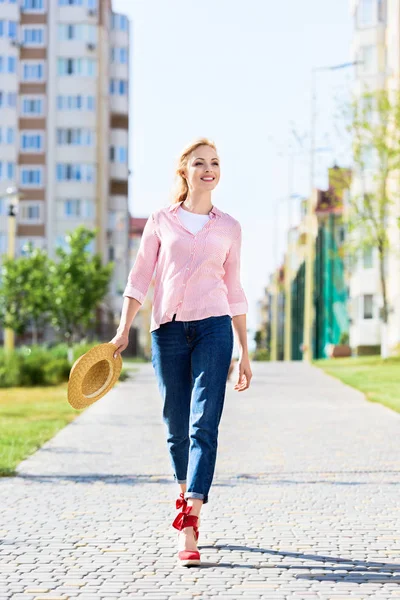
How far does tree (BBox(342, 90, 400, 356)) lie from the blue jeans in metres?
36.9

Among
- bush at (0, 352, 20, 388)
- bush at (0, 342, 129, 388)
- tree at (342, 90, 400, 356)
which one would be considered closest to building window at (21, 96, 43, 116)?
tree at (342, 90, 400, 356)

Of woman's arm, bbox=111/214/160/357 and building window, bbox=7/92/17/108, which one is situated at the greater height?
building window, bbox=7/92/17/108

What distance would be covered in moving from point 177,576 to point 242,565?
1.26 feet

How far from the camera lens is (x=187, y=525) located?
19.8ft

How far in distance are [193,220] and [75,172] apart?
69462mm

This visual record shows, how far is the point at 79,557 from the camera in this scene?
6.22 meters

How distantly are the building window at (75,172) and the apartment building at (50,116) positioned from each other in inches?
2.3

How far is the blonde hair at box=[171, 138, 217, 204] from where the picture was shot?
6453 mm

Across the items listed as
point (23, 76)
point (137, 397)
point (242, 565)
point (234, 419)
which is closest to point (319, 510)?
point (242, 565)

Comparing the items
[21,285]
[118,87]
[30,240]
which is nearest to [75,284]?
[21,285]

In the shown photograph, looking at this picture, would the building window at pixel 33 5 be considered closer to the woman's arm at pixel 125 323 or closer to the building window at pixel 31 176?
the building window at pixel 31 176

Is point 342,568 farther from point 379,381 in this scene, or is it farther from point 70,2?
point 70,2

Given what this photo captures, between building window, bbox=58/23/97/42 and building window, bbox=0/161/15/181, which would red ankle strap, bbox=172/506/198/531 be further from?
building window, bbox=58/23/97/42

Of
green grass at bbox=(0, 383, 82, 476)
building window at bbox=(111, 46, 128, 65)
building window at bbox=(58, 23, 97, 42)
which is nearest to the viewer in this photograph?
green grass at bbox=(0, 383, 82, 476)
